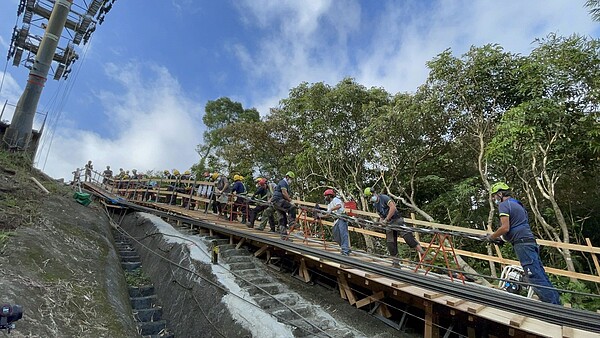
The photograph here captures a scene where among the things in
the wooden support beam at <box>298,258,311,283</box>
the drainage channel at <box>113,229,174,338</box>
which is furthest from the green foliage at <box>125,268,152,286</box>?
the wooden support beam at <box>298,258,311,283</box>

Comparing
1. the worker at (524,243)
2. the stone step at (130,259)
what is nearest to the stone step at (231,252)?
the stone step at (130,259)

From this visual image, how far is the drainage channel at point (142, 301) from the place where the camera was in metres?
6.29

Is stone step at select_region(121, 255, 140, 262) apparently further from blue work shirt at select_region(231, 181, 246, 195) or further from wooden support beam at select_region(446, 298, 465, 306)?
wooden support beam at select_region(446, 298, 465, 306)

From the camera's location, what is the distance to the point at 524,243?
14.4 ft

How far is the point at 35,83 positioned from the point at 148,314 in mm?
13893

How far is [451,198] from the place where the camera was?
41.0 ft

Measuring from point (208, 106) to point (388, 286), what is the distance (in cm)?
2227

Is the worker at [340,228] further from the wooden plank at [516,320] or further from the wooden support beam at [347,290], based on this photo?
the wooden plank at [516,320]

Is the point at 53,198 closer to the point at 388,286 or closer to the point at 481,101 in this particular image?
the point at 388,286

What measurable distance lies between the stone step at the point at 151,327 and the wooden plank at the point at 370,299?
3926 millimetres

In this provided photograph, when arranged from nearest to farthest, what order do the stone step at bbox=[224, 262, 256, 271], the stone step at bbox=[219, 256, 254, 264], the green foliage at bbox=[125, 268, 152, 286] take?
the stone step at bbox=[224, 262, 256, 271] → the stone step at bbox=[219, 256, 254, 264] → the green foliage at bbox=[125, 268, 152, 286]

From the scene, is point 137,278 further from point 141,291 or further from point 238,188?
point 238,188

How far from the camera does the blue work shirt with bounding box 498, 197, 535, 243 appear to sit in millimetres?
4426

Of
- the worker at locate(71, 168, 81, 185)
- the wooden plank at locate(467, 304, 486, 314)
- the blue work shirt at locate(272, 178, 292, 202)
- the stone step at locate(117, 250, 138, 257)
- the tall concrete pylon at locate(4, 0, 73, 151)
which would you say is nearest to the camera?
the wooden plank at locate(467, 304, 486, 314)
